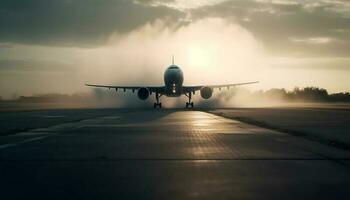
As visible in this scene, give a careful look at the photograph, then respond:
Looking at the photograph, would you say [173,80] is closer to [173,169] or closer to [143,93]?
[143,93]

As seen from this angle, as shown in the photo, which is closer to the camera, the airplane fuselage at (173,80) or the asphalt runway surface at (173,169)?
the asphalt runway surface at (173,169)

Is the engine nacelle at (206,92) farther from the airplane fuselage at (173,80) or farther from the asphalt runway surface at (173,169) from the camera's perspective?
the asphalt runway surface at (173,169)

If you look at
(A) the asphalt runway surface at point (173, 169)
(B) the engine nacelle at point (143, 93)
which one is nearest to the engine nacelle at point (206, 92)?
(B) the engine nacelle at point (143, 93)

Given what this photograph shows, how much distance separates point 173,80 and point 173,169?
2464 inches

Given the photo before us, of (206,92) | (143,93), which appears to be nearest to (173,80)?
(143,93)

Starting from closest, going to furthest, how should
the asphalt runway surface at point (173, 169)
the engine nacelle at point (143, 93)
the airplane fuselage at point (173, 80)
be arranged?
the asphalt runway surface at point (173, 169) → the airplane fuselage at point (173, 80) → the engine nacelle at point (143, 93)

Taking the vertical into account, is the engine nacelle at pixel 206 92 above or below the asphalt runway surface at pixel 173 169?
above

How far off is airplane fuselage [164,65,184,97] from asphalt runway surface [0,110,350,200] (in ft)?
177

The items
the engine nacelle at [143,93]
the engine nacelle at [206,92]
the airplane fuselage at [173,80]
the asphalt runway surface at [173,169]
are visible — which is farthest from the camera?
the engine nacelle at [206,92]

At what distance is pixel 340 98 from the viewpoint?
144 metres

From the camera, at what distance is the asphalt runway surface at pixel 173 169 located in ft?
33.0

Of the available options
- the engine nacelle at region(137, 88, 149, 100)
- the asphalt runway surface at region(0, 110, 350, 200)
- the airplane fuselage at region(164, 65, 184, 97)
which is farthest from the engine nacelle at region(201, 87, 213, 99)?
the asphalt runway surface at region(0, 110, 350, 200)

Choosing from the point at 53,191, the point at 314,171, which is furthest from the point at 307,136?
the point at 53,191

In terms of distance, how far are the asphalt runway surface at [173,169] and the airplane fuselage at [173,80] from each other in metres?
53.9
